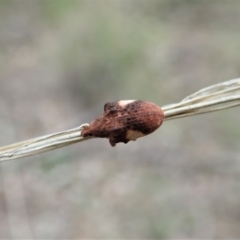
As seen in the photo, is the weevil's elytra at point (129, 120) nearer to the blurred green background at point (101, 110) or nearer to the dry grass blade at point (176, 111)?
the dry grass blade at point (176, 111)

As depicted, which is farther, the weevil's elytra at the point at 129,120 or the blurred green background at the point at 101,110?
the blurred green background at the point at 101,110

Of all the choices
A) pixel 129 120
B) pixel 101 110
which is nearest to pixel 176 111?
pixel 129 120

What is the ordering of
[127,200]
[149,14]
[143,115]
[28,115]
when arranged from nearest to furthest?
[143,115] < [127,200] < [28,115] < [149,14]

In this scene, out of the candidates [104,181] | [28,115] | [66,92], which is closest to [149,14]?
[66,92]

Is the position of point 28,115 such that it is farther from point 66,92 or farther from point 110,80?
point 110,80

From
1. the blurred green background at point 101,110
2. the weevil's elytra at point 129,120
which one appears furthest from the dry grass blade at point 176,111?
the blurred green background at point 101,110

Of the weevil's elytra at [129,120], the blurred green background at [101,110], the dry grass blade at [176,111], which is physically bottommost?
the weevil's elytra at [129,120]
